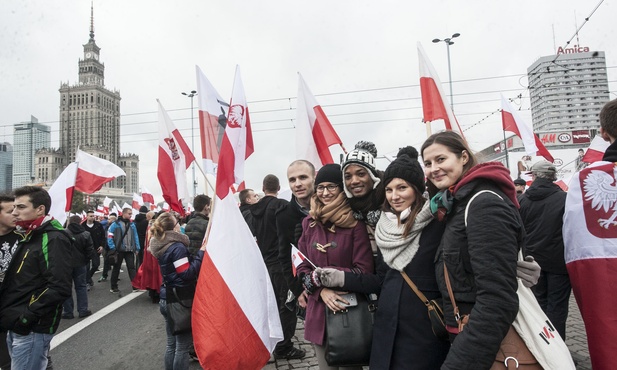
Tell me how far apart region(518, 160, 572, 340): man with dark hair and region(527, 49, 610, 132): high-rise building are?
12.2 meters

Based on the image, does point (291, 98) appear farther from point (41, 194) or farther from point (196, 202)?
point (41, 194)

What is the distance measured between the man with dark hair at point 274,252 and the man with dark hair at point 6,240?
2485 mm

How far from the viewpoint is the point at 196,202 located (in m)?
5.95

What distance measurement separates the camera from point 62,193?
20.1 ft

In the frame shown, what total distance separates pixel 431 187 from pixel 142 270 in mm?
6679

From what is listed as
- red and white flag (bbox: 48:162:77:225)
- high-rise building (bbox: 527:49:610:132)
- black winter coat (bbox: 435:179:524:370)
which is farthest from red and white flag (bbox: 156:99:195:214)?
high-rise building (bbox: 527:49:610:132)

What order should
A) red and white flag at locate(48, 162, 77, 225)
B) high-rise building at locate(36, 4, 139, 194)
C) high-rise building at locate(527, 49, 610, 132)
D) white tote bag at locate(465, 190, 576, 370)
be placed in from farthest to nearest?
1. high-rise building at locate(36, 4, 139, 194)
2. high-rise building at locate(527, 49, 610, 132)
3. red and white flag at locate(48, 162, 77, 225)
4. white tote bag at locate(465, 190, 576, 370)

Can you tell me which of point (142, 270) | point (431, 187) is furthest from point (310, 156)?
point (142, 270)

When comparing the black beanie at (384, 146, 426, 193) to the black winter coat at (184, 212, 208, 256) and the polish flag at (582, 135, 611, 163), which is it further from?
the polish flag at (582, 135, 611, 163)

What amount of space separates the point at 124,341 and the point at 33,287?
9.50ft

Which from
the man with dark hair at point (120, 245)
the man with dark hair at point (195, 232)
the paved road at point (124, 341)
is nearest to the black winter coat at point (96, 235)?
the man with dark hair at point (120, 245)

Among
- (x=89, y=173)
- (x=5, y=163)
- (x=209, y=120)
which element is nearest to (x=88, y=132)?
(x=5, y=163)

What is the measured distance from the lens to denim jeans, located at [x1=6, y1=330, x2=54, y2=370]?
308 cm

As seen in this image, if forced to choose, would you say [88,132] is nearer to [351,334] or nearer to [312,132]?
[312,132]
